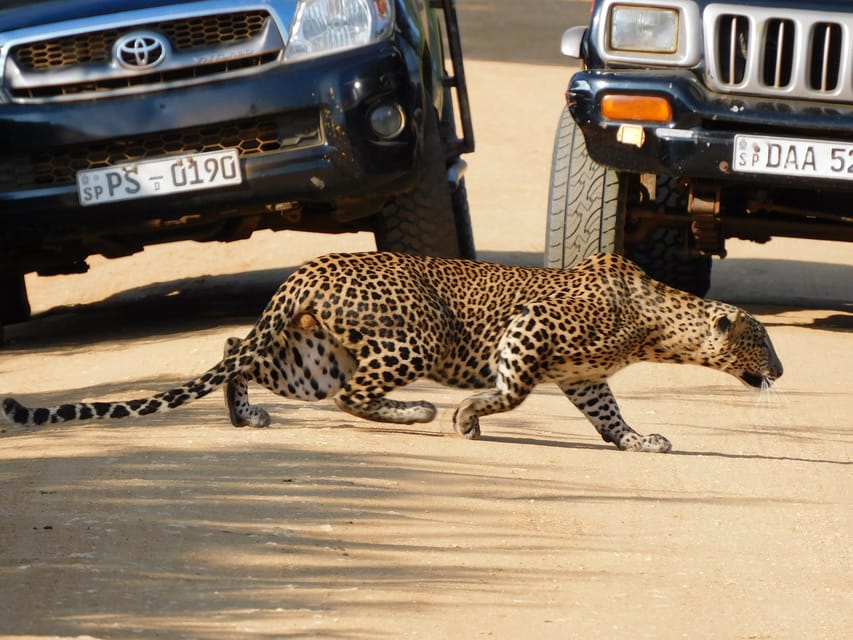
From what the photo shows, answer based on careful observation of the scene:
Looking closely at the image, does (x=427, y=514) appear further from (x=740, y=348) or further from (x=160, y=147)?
(x=160, y=147)

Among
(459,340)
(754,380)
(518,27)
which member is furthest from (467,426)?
(518,27)

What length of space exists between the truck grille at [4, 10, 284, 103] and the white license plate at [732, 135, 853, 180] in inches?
76.4

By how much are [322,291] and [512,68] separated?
16.7 metres

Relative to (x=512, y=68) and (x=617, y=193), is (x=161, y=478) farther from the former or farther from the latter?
(x=512, y=68)

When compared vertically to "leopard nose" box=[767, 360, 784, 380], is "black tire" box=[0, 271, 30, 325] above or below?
below

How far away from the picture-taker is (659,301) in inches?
259

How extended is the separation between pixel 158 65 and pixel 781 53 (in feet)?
8.34

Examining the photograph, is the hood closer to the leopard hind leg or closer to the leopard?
the leopard

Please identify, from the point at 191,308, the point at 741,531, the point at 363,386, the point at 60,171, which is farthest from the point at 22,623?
the point at 191,308

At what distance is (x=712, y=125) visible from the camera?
7.71 metres

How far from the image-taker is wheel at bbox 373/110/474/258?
8.30 m

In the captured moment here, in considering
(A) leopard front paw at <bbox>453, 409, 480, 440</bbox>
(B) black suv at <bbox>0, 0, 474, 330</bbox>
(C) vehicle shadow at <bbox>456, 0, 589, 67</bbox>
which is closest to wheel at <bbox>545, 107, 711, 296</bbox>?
(B) black suv at <bbox>0, 0, 474, 330</bbox>

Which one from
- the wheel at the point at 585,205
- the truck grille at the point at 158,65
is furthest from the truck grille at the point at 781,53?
the truck grille at the point at 158,65

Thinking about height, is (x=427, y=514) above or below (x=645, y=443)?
above
